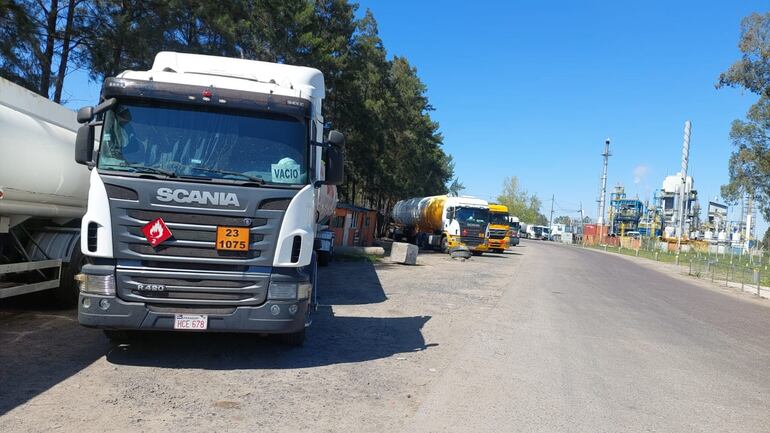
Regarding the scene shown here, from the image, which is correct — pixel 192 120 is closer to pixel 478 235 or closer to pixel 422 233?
pixel 478 235

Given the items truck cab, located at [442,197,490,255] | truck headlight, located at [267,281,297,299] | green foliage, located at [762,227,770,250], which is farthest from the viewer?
green foliage, located at [762,227,770,250]

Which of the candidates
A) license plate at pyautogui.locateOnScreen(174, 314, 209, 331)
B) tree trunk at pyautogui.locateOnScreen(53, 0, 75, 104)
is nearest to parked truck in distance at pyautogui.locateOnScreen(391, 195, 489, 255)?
tree trunk at pyautogui.locateOnScreen(53, 0, 75, 104)

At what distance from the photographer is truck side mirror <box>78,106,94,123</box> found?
21.4 feet

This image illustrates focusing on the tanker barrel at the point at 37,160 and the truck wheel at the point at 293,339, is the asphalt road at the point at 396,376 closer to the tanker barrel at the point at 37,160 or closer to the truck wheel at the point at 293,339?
the truck wheel at the point at 293,339

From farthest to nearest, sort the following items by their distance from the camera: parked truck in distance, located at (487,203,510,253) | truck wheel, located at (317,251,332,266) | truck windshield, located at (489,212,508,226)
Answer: truck windshield, located at (489,212,508,226) < parked truck in distance, located at (487,203,510,253) < truck wheel, located at (317,251,332,266)

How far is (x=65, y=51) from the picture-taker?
58.9ft

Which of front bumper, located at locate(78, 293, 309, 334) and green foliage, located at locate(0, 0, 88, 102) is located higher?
green foliage, located at locate(0, 0, 88, 102)

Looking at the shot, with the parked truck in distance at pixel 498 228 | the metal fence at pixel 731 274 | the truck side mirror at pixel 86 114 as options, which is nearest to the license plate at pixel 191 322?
the truck side mirror at pixel 86 114

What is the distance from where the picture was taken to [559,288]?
18.1m

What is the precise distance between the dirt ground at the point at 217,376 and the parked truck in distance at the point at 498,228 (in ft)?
96.2

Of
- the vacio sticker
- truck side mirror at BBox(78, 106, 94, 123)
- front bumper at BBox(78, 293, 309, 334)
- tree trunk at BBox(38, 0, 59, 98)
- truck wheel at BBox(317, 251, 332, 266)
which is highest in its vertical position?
tree trunk at BBox(38, 0, 59, 98)

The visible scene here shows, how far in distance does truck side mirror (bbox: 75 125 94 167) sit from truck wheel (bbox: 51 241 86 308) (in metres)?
3.00

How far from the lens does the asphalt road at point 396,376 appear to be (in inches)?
202

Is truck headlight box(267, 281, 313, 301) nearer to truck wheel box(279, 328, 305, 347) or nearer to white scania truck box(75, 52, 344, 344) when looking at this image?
white scania truck box(75, 52, 344, 344)
